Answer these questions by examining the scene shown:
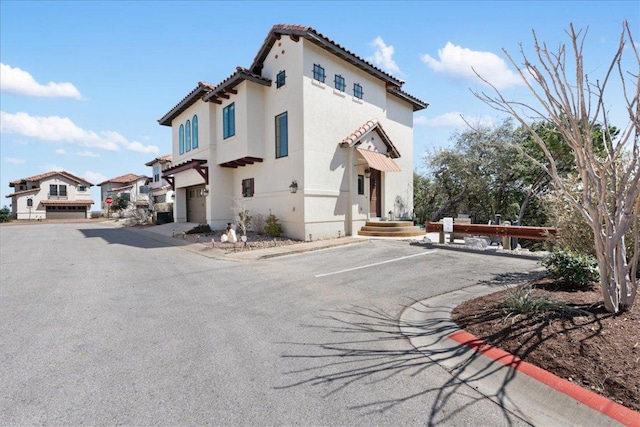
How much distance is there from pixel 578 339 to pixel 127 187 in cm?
5674

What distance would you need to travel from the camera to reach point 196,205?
2283 centimetres

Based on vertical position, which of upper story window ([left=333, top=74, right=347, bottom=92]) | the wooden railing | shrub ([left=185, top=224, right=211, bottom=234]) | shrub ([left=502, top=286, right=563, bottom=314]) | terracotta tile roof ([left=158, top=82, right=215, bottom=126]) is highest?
terracotta tile roof ([left=158, top=82, right=215, bottom=126])

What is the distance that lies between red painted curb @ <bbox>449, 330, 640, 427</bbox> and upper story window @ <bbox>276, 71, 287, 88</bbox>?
14.2 metres

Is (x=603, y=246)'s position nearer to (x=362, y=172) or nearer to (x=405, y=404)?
(x=405, y=404)

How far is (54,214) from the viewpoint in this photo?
1875 inches

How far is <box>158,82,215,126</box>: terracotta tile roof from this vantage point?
60.2 feet

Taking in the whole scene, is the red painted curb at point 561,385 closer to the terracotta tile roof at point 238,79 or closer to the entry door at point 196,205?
the terracotta tile roof at point 238,79

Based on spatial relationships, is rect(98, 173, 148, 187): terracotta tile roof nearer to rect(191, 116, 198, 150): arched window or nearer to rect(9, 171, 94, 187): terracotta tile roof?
rect(9, 171, 94, 187): terracotta tile roof

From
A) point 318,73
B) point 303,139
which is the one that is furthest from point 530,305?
point 318,73

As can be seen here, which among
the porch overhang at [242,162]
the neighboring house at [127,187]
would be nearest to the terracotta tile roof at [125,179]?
the neighboring house at [127,187]

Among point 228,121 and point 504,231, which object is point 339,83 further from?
point 504,231

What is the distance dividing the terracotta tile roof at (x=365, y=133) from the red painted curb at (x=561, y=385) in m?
12.9

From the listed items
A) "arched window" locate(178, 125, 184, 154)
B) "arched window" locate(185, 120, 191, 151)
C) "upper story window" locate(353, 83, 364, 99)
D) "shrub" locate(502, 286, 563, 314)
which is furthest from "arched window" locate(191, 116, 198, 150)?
"shrub" locate(502, 286, 563, 314)

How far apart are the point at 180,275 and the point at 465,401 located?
24.4ft
